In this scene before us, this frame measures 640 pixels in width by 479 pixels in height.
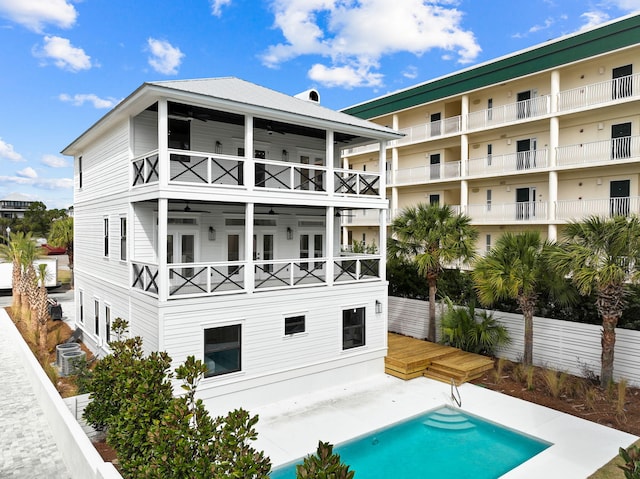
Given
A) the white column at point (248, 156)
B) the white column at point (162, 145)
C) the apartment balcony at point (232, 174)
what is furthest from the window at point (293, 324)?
the white column at point (162, 145)

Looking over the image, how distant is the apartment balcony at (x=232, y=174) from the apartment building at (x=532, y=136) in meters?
11.5

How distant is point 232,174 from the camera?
14.1m

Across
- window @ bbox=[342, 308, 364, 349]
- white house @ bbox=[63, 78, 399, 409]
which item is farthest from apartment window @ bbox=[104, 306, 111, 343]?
window @ bbox=[342, 308, 364, 349]

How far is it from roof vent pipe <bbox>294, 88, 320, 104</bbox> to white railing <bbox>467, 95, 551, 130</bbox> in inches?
468

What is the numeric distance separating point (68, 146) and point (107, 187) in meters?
4.69

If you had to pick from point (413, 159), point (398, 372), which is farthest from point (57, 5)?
point (413, 159)

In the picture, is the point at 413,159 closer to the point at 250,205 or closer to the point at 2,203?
the point at 250,205

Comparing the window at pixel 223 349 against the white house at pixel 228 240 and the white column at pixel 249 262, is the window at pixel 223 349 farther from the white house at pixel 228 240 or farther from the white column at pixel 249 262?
the white column at pixel 249 262

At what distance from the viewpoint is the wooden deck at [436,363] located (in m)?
13.8

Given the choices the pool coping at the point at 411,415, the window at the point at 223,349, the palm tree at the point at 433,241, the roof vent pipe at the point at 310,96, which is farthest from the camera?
the roof vent pipe at the point at 310,96

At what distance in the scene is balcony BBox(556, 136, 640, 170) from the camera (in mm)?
19312

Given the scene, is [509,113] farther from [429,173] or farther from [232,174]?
[232,174]

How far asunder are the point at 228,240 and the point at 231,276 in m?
1.51

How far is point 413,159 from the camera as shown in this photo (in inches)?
1179
